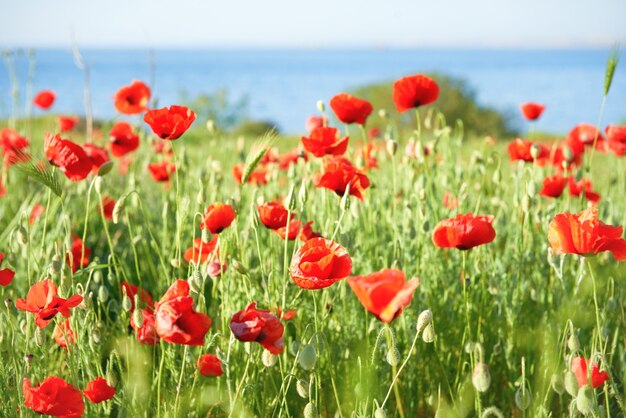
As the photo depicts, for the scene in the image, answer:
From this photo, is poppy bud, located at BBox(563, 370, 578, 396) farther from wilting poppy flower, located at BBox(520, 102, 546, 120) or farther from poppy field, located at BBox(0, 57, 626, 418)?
wilting poppy flower, located at BBox(520, 102, 546, 120)

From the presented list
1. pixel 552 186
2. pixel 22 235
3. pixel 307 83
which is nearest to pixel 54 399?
pixel 22 235

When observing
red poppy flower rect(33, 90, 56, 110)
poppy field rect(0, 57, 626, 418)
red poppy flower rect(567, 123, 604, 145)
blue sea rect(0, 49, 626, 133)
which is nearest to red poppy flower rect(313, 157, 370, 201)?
poppy field rect(0, 57, 626, 418)

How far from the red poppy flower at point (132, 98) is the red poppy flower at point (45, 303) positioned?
3.48 feet

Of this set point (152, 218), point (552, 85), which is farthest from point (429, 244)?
point (552, 85)

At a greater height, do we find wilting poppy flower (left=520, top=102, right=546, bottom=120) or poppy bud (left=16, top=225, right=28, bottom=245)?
wilting poppy flower (left=520, top=102, right=546, bottom=120)

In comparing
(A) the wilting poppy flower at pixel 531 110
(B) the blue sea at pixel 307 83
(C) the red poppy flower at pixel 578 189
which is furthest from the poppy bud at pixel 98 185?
(B) the blue sea at pixel 307 83

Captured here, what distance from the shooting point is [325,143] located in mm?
1845

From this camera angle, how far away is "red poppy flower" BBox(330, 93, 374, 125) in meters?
2.05

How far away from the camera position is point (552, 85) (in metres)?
71.2

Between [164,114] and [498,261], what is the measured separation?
101 centimetres

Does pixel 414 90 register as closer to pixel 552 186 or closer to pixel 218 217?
pixel 552 186

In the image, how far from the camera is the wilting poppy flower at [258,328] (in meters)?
1.25

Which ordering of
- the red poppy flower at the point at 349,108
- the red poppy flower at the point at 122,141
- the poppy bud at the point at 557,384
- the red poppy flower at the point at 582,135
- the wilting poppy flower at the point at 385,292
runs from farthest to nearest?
the red poppy flower at the point at 582,135 → the red poppy flower at the point at 122,141 → the red poppy flower at the point at 349,108 → the poppy bud at the point at 557,384 → the wilting poppy flower at the point at 385,292

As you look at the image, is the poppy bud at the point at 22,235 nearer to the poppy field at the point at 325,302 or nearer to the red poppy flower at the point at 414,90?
the poppy field at the point at 325,302
